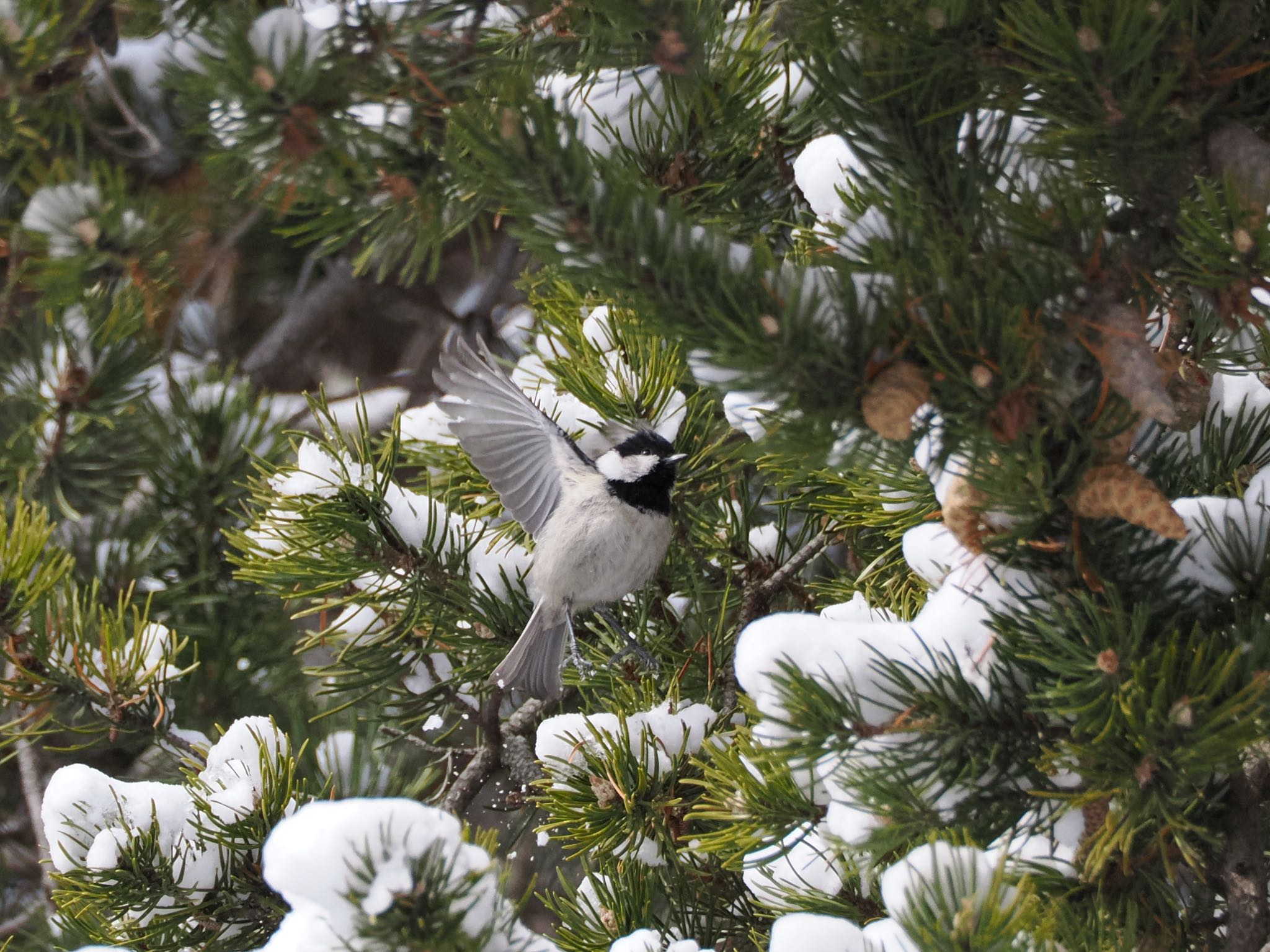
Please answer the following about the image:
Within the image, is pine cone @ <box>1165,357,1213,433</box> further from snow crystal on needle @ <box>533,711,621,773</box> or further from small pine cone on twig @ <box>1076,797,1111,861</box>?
snow crystal on needle @ <box>533,711,621,773</box>

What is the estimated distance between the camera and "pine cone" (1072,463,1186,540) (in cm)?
78

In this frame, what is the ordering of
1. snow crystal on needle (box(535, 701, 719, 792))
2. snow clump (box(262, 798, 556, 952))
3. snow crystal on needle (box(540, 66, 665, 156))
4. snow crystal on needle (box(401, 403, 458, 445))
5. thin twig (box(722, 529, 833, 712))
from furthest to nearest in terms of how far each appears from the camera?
1. snow crystal on needle (box(401, 403, 458, 445))
2. thin twig (box(722, 529, 833, 712))
3. snow crystal on needle (box(540, 66, 665, 156))
4. snow crystal on needle (box(535, 701, 719, 792))
5. snow clump (box(262, 798, 556, 952))

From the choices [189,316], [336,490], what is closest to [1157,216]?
[336,490]

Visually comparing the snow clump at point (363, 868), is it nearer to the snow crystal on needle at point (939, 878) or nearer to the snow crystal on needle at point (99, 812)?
the snow crystal on needle at point (939, 878)

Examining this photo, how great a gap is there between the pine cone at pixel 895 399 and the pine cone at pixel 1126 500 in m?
0.14

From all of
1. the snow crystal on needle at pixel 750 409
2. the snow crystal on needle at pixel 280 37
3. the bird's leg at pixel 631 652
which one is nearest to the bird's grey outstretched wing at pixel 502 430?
the bird's leg at pixel 631 652

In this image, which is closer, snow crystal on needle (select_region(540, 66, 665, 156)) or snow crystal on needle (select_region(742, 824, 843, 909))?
snow crystal on needle (select_region(742, 824, 843, 909))

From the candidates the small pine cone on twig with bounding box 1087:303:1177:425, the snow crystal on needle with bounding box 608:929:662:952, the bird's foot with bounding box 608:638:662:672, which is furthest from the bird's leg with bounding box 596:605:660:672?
the small pine cone on twig with bounding box 1087:303:1177:425

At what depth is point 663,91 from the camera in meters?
1.43

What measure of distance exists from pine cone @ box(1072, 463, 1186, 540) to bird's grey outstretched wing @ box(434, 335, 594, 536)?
3.27ft

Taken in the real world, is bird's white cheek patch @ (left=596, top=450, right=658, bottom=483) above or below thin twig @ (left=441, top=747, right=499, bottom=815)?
above

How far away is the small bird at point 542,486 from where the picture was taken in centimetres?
165

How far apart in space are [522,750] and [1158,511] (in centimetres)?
109

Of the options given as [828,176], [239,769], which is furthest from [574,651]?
[828,176]
